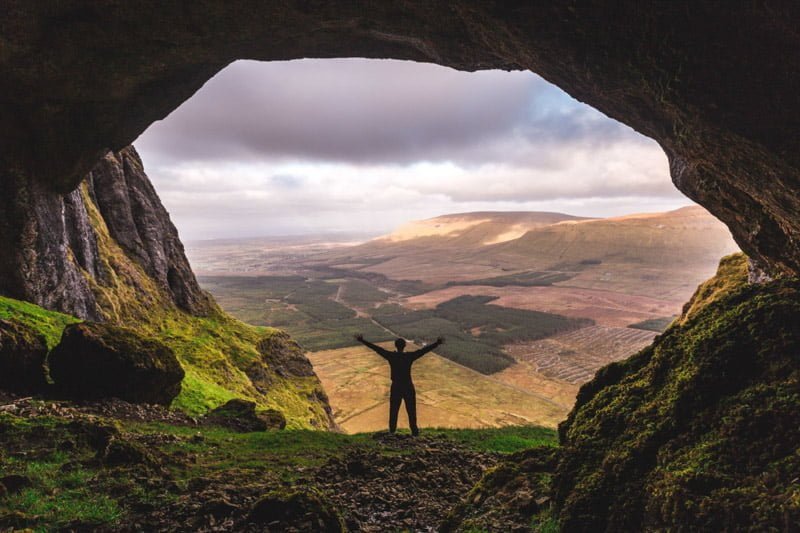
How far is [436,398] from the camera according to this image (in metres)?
104

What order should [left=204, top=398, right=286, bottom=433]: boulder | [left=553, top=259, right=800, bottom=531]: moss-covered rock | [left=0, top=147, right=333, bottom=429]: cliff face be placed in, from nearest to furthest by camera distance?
[left=553, top=259, right=800, bottom=531]: moss-covered rock < [left=204, top=398, right=286, bottom=433]: boulder < [left=0, top=147, right=333, bottom=429]: cliff face

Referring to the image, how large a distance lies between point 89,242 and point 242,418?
83.5 ft

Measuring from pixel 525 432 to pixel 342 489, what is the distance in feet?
46.6

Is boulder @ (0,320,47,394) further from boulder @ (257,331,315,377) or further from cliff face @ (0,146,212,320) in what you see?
boulder @ (257,331,315,377)

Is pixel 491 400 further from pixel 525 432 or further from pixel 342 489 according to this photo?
pixel 342 489

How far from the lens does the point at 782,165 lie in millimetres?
10969

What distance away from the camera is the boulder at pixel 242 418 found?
19.8 metres

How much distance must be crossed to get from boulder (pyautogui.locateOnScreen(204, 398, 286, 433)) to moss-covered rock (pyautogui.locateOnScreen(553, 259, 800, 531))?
1688cm

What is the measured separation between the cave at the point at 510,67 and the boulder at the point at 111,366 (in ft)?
42.2

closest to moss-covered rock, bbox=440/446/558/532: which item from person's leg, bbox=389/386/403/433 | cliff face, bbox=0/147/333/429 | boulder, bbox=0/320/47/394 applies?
person's leg, bbox=389/386/403/433

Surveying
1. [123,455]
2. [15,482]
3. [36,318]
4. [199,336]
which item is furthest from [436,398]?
[15,482]

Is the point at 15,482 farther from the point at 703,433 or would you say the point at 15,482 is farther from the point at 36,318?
the point at 36,318

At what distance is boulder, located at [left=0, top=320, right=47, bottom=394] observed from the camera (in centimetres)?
1531

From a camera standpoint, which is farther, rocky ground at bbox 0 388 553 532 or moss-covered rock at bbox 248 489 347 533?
rocky ground at bbox 0 388 553 532
